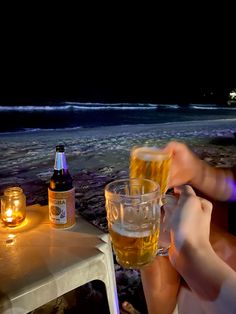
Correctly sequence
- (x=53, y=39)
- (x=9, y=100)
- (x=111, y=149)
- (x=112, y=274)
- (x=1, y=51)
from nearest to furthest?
1. (x=112, y=274)
2. (x=111, y=149)
3. (x=9, y=100)
4. (x=1, y=51)
5. (x=53, y=39)

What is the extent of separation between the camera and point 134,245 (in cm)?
77

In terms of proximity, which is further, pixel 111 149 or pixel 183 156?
pixel 111 149

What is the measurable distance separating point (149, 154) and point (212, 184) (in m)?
0.50

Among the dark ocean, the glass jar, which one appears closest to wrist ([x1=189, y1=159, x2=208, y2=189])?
the glass jar

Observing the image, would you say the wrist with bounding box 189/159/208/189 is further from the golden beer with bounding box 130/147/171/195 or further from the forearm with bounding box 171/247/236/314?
the forearm with bounding box 171/247/236/314

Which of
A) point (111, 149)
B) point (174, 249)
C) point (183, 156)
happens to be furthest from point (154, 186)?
point (111, 149)

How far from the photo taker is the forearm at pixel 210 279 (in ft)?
1.88

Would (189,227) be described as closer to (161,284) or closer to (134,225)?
(134,225)

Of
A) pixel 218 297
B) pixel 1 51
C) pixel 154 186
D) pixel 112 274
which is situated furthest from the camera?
pixel 1 51

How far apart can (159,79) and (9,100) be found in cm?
1370

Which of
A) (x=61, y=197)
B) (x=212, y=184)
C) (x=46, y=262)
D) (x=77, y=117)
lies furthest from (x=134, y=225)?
(x=77, y=117)

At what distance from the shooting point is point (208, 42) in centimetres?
2364

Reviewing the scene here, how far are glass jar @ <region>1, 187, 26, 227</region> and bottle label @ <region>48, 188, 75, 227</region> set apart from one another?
162mm

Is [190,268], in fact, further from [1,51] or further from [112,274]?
[1,51]
